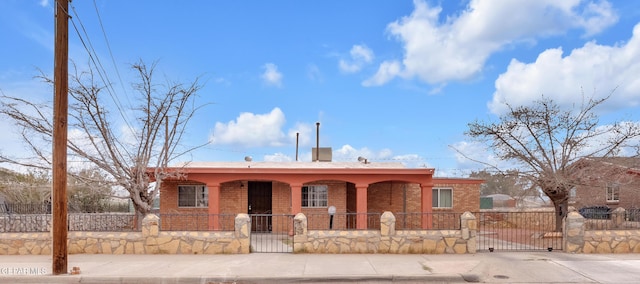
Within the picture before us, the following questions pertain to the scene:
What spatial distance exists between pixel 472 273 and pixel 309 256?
400cm

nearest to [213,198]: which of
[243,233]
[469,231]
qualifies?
[243,233]

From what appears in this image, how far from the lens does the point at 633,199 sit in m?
27.3

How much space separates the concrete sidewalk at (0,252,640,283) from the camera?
384 inches

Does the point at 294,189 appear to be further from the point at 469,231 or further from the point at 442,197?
the point at 442,197

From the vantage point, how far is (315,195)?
2067 centimetres

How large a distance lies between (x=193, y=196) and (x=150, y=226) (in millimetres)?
7560

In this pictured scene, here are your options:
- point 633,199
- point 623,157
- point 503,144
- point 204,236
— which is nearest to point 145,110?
point 204,236

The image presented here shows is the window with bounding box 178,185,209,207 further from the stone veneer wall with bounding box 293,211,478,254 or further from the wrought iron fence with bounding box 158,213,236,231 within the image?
the stone veneer wall with bounding box 293,211,478,254

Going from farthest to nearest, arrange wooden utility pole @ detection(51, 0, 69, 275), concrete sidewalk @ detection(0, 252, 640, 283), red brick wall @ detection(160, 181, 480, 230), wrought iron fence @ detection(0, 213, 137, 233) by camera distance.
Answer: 1. red brick wall @ detection(160, 181, 480, 230)
2. wrought iron fence @ detection(0, 213, 137, 233)
3. wooden utility pole @ detection(51, 0, 69, 275)
4. concrete sidewalk @ detection(0, 252, 640, 283)

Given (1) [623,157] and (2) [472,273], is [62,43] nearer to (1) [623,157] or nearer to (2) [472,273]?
(2) [472,273]

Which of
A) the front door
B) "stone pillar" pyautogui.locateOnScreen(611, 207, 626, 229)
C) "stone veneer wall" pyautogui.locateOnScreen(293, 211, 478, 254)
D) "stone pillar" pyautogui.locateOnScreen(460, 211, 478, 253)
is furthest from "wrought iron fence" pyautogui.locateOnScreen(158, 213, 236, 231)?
"stone pillar" pyautogui.locateOnScreen(611, 207, 626, 229)

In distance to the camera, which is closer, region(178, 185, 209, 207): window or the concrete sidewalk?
the concrete sidewalk

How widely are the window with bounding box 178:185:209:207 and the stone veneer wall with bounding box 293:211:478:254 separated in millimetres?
8485

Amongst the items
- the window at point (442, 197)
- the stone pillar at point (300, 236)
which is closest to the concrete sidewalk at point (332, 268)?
the stone pillar at point (300, 236)
